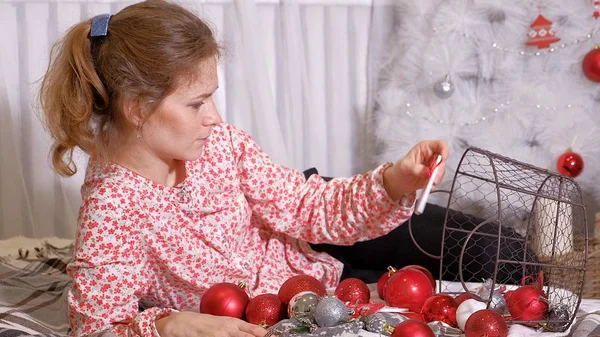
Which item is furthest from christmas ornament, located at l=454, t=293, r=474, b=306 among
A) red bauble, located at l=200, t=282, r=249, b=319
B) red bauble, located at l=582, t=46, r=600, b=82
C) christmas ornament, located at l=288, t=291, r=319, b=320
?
red bauble, located at l=582, t=46, r=600, b=82

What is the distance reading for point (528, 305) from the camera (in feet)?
4.27

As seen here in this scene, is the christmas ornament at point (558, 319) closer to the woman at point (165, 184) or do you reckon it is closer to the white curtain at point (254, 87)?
the woman at point (165, 184)

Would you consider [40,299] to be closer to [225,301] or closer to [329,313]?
[225,301]

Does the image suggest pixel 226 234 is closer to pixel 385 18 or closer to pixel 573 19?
pixel 385 18

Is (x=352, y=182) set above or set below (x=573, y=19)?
below

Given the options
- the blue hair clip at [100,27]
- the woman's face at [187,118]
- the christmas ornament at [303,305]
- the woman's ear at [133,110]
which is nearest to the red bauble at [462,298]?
the christmas ornament at [303,305]

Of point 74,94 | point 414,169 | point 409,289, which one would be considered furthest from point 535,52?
point 74,94

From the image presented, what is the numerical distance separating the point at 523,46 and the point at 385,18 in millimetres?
355

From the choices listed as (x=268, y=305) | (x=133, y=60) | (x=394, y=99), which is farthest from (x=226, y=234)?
(x=394, y=99)

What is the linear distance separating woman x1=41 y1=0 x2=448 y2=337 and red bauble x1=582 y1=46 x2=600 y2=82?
798 millimetres

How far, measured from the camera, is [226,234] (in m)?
1.54

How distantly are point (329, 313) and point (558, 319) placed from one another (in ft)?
1.14

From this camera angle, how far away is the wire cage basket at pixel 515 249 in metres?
1.30

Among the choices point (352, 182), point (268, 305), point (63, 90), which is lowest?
point (268, 305)
